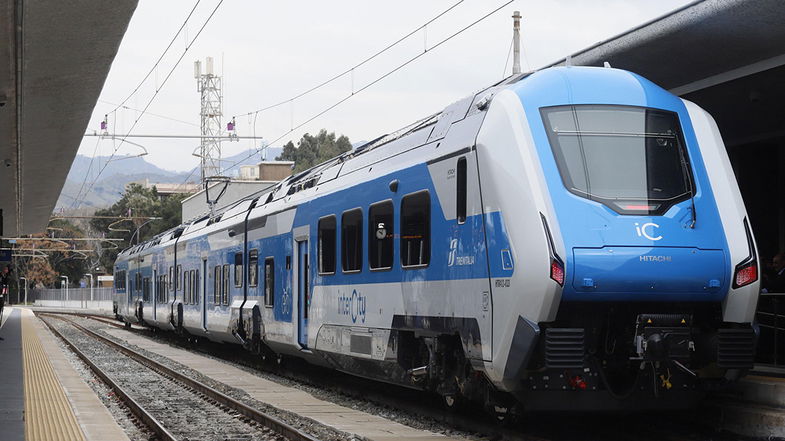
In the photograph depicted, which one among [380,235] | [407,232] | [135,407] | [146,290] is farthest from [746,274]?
[146,290]

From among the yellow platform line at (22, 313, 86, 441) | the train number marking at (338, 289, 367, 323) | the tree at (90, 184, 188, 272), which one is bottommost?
the yellow platform line at (22, 313, 86, 441)

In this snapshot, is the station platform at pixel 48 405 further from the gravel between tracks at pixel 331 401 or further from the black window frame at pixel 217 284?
the black window frame at pixel 217 284

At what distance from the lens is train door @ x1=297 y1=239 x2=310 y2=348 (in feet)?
53.0

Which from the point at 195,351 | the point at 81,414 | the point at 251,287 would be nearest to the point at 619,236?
the point at 81,414

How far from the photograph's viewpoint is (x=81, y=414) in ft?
45.9

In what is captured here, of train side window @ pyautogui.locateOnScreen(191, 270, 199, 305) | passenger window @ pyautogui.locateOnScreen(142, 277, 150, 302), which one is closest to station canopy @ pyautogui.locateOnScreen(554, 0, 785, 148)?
train side window @ pyautogui.locateOnScreen(191, 270, 199, 305)

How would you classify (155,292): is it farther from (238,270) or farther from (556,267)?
(556,267)

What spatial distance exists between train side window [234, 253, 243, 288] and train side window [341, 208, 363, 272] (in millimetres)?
6945

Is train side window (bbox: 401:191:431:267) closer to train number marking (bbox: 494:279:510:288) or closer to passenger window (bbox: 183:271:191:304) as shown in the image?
train number marking (bbox: 494:279:510:288)

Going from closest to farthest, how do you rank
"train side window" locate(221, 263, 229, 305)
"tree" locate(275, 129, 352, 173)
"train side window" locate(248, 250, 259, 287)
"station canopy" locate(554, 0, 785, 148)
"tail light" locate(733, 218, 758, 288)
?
"tail light" locate(733, 218, 758, 288)
"station canopy" locate(554, 0, 785, 148)
"train side window" locate(248, 250, 259, 287)
"train side window" locate(221, 263, 229, 305)
"tree" locate(275, 129, 352, 173)

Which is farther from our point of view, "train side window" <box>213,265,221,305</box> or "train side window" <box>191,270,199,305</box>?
"train side window" <box>191,270,199,305</box>

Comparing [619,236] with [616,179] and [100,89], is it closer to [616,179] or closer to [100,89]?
[616,179]

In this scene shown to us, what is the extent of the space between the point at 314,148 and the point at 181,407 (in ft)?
358

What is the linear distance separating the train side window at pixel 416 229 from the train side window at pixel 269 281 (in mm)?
6424
